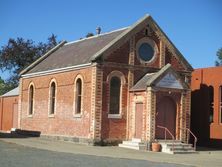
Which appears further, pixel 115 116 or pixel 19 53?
pixel 19 53

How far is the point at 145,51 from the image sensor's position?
3262 cm

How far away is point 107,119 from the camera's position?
30.4m

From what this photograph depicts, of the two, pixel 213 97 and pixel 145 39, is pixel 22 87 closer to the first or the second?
pixel 145 39

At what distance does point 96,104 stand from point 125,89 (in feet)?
8.23

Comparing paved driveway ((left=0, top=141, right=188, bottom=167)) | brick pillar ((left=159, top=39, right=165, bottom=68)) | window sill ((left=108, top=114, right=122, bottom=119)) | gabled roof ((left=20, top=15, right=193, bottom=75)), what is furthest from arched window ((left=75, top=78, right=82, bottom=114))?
paved driveway ((left=0, top=141, right=188, bottom=167))

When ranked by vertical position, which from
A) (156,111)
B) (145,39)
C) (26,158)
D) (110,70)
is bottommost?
(26,158)

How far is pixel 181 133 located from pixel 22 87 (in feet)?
51.9

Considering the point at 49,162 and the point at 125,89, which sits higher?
the point at 125,89

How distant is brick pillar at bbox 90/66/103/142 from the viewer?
29.8m

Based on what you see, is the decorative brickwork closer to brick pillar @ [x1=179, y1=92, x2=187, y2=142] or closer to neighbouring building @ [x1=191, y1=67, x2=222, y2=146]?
brick pillar @ [x1=179, y1=92, x2=187, y2=142]

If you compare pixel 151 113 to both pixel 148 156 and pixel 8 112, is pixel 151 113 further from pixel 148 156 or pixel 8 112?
pixel 8 112

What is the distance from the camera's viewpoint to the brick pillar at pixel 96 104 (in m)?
29.8

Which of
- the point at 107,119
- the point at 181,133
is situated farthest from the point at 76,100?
the point at 181,133

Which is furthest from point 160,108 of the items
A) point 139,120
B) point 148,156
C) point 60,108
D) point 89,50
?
point 60,108
